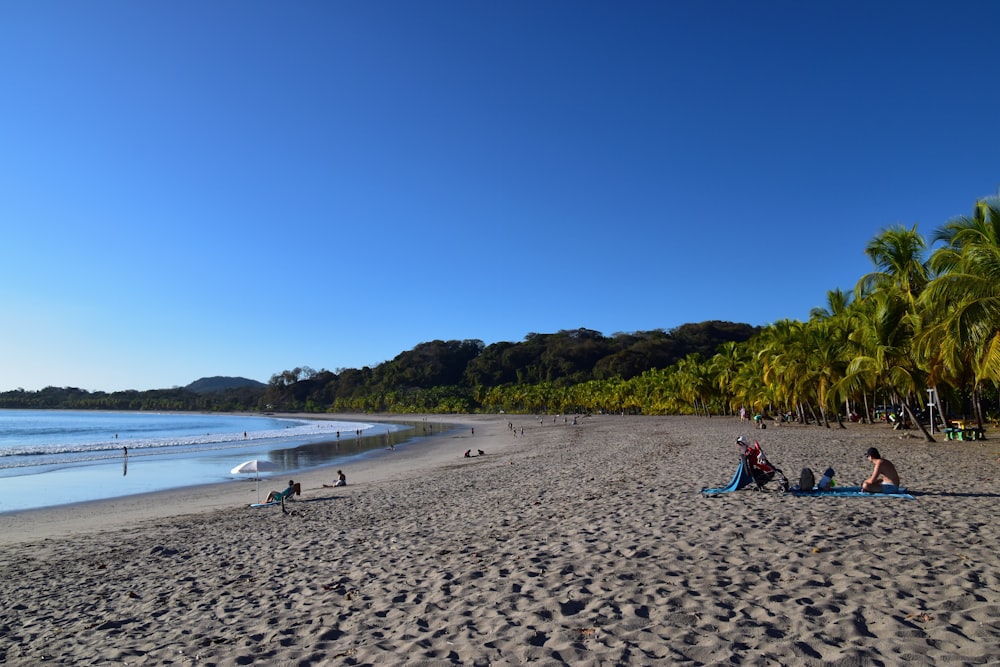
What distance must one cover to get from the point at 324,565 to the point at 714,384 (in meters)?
52.7

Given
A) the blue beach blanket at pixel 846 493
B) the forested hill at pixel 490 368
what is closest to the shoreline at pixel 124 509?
the blue beach blanket at pixel 846 493

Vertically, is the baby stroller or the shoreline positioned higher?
the baby stroller

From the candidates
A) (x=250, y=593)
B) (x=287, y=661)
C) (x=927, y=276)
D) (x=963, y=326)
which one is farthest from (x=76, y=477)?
(x=927, y=276)

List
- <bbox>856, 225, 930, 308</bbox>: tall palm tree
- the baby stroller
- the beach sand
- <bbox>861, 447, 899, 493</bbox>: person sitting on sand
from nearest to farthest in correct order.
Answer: the beach sand
<bbox>861, 447, 899, 493</bbox>: person sitting on sand
the baby stroller
<bbox>856, 225, 930, 308</bbox>: tall palm tree

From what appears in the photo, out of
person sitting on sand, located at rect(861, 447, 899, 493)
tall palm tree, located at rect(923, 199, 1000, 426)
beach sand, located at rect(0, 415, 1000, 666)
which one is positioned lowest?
beach sand, located at rect(0, 415, 1000, 666)

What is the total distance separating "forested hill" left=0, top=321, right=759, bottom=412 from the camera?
127250mm

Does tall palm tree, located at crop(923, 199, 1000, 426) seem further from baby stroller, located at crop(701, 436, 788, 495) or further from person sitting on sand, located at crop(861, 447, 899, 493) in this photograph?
baby stroller, located at crop(701, 436, 788, 495)

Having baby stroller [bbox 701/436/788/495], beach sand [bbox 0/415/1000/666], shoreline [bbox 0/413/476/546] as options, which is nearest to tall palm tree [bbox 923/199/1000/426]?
beach sand [bbox 0/415/1000/666]

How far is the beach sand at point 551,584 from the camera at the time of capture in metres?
4.40

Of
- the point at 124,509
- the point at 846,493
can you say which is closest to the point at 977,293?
the point at 846,493

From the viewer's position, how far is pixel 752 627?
450cm

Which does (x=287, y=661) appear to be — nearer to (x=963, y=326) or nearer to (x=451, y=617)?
(x=451, y=617)

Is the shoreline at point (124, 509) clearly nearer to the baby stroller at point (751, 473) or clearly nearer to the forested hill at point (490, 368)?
the baby stroller at point (751, 473)

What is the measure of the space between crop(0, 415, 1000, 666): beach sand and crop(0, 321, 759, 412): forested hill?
103m
